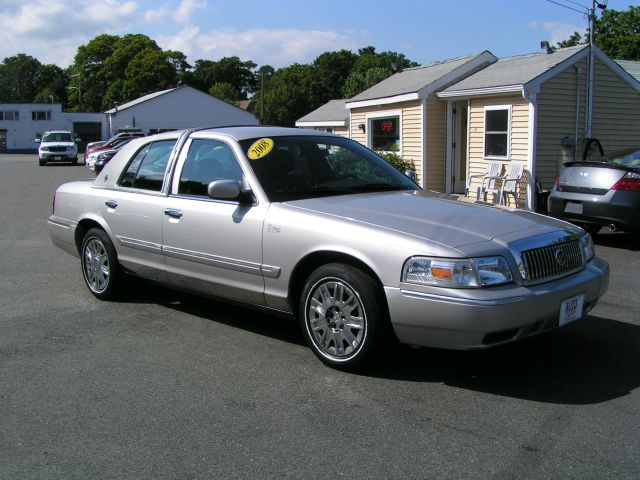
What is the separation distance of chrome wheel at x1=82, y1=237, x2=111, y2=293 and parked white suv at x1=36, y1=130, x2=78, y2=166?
112ft

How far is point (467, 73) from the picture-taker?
1666 cm

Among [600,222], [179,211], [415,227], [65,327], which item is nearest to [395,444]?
[415,227]

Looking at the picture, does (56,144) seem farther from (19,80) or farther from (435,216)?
(19,80)

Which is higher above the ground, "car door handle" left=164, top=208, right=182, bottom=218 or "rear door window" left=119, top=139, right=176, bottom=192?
"rear door window" left=119, top=139, right=176, bottom=192

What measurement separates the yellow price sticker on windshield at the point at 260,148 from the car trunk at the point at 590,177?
5.53 meters

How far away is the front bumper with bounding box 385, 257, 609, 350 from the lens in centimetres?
381

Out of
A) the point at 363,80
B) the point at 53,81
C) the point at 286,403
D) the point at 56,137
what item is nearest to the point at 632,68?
the point at 286,403

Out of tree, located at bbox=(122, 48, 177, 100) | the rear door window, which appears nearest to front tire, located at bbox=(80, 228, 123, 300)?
the rear door window

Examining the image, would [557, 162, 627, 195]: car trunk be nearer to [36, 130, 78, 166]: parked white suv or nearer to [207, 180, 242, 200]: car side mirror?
[207, 180, 242, 200]: car side mirror

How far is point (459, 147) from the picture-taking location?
55.0 ft

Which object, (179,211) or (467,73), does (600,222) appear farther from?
(467,73)

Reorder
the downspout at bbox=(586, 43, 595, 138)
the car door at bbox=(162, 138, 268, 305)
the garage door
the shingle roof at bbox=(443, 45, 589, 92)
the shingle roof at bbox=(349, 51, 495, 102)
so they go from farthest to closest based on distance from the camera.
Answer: the garage door < the shingle roof at bbox=(349, 51, 495, 102) < the downspout at bbox=(586, 43, 595, 138) < the shingle roof at bbox=(443, 45, 589, 92) < the car door at bbox=(162, 138, 268, 305)

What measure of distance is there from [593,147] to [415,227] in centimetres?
1215

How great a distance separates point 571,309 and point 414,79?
1452 centimetres
